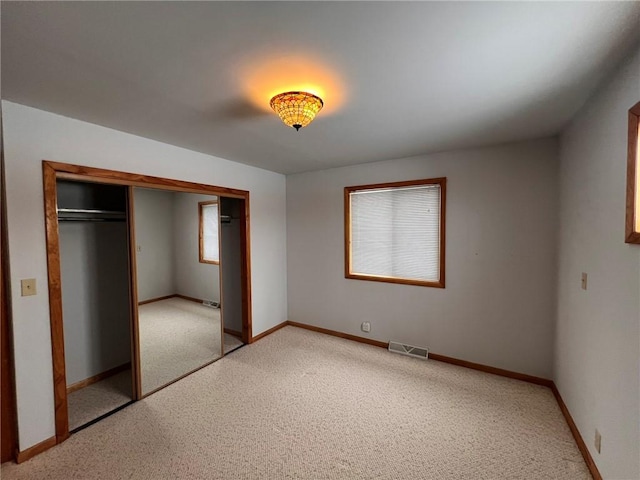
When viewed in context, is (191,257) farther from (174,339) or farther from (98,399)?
(98,399)

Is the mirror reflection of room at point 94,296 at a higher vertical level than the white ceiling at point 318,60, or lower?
lower

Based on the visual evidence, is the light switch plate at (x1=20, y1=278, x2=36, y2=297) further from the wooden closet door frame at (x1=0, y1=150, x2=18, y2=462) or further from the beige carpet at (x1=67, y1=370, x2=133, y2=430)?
the beige carpet at (x1=67, y1=370, x2=133, y2=430)

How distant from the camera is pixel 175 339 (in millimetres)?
3035

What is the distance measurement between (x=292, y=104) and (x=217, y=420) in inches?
95.0

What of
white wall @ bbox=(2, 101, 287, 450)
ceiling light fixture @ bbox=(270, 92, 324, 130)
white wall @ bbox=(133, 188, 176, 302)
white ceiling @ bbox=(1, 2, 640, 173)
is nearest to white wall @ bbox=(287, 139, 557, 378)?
white ceiling @ bbox=(1, 2, 640, 173)

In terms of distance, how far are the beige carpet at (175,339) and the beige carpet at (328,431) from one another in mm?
213

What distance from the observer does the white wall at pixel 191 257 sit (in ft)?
9.68

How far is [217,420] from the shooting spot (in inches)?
85.4

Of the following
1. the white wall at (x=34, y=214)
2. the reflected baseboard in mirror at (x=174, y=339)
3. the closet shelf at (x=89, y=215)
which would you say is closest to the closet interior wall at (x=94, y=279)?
the closet shelf at (x=89, y=215)

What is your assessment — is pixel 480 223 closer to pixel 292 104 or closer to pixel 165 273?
pixel 292 104

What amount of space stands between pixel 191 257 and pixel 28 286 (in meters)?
1.36

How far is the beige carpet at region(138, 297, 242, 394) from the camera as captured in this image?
8.67ft

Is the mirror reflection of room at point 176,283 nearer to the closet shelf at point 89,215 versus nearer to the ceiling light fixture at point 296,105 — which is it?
the closet shelf at point 89,215

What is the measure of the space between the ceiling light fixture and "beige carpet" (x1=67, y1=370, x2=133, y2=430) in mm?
2788
